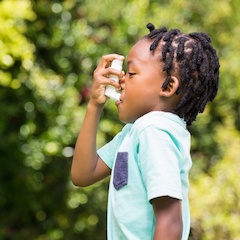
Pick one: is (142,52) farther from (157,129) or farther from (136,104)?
(157,129)

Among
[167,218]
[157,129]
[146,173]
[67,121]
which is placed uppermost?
[157,129]

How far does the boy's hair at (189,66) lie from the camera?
7.55ft

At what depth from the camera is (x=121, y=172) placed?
2283mm

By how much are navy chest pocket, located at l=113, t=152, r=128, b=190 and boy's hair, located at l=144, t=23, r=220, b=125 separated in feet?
0.74

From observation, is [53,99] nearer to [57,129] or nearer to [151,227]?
[57,129]

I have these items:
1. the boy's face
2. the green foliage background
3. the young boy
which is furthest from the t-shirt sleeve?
the green foliage background

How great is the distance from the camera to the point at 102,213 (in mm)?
6445

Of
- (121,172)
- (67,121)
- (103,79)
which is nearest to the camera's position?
(121,172)

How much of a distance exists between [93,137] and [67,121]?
334 centimetres

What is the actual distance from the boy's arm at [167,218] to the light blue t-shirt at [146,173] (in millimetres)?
28

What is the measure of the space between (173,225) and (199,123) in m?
4.53

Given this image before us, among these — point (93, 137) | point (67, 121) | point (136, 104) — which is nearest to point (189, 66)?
point (136, 104)

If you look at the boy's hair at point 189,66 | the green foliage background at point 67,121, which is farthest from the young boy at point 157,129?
the green foliage background at point 67,121

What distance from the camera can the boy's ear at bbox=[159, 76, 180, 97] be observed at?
2295 mm
